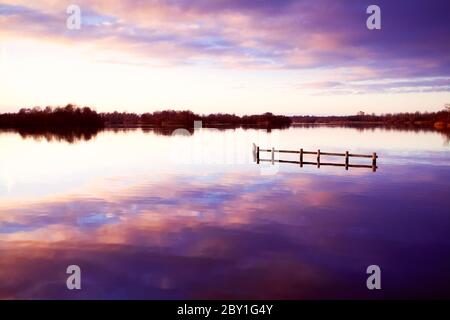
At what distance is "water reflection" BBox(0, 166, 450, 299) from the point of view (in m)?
11.1

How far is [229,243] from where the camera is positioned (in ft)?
48.8

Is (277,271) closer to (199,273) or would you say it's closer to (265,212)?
(199,273)

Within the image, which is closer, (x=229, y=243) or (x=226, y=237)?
(x=229, y=243)

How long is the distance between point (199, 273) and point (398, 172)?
28357mm

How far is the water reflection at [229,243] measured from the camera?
1109cm

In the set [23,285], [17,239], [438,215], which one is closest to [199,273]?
[23,285]

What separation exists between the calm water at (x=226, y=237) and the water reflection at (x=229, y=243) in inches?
2.0

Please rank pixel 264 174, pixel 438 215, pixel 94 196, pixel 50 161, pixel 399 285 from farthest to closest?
pixel 50 161 → pixel 264 174 → pixel 94 196 → pixel 438 215 → pixel 399 285

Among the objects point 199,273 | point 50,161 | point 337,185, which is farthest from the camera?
point 50,161

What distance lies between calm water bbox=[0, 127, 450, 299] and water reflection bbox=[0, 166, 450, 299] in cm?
5

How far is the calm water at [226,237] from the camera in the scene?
11172 millimetres

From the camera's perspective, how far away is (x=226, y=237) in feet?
51.3

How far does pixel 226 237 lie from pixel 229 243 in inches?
29.7
